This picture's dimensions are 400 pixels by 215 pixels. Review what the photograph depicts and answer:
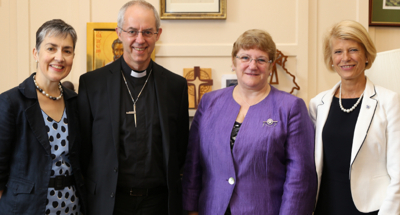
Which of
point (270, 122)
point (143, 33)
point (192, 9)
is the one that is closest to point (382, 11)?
point (192, 9)

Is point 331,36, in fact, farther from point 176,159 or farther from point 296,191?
point 176,159

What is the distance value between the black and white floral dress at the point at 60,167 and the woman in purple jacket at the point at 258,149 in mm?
698

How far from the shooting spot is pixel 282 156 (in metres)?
1.69

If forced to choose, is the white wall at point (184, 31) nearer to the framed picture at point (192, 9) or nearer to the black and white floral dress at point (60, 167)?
the framed picture at point (192, 9)

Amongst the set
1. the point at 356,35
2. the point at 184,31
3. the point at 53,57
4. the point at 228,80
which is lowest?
the point at 228,80

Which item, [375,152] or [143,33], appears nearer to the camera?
[375,152]

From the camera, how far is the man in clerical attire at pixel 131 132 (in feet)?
5.69

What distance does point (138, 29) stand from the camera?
5.93 feet

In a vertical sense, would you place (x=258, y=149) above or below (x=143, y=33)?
below

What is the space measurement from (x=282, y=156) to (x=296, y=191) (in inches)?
7.5

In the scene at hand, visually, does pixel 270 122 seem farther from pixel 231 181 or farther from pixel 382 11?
pixel 382 11

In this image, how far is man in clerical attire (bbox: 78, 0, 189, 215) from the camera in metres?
1.74

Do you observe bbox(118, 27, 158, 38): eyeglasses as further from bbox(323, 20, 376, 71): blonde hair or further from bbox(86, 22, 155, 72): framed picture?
bbox(323, 20, 376, 71): blonde hair

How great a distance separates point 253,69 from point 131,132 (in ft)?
2.47
